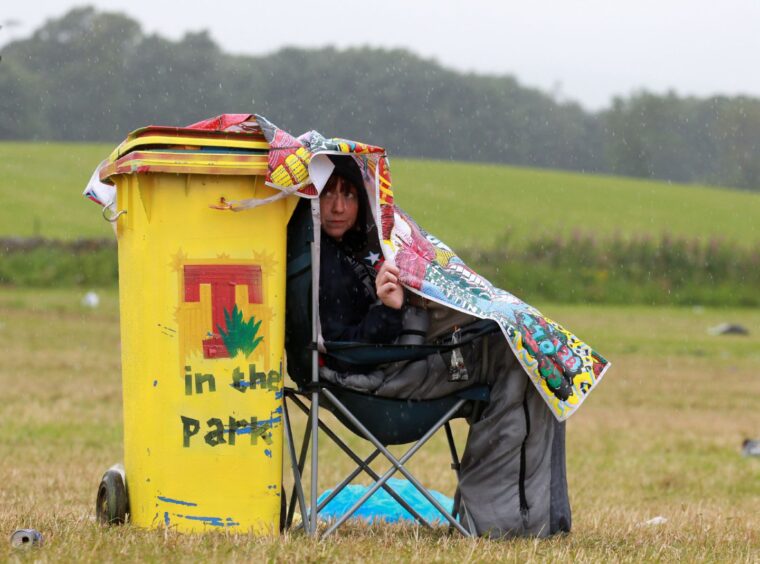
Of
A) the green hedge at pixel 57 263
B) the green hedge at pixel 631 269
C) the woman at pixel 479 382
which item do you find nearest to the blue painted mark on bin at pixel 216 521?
the woman at pixel 479 382

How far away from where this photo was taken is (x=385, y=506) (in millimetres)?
6445

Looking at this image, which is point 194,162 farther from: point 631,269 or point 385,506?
point 631,269

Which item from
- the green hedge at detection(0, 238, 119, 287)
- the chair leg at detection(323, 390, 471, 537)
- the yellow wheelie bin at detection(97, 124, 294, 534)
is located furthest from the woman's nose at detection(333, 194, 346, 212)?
the green hedge at detection(0, 238, 119, 287)

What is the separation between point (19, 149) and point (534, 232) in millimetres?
23647

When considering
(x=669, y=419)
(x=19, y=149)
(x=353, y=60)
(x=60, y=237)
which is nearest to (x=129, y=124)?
(x=19, y=149)

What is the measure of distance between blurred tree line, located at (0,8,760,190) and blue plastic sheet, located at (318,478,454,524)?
3180 cm

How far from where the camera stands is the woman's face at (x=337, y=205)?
200 inches

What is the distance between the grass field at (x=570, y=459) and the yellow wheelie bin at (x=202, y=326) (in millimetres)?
204

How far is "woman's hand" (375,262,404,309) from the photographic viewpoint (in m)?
4.79

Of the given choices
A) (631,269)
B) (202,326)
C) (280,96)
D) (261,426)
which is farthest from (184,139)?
(280,96)

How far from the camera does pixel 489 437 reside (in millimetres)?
4980

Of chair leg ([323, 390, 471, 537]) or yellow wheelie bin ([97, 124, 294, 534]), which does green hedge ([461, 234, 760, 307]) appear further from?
yellow wheelie bin ([97, 124, 294, 534])

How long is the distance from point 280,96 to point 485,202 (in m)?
8.75

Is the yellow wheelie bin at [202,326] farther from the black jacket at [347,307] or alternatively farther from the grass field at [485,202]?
the grass field at [485,202]
